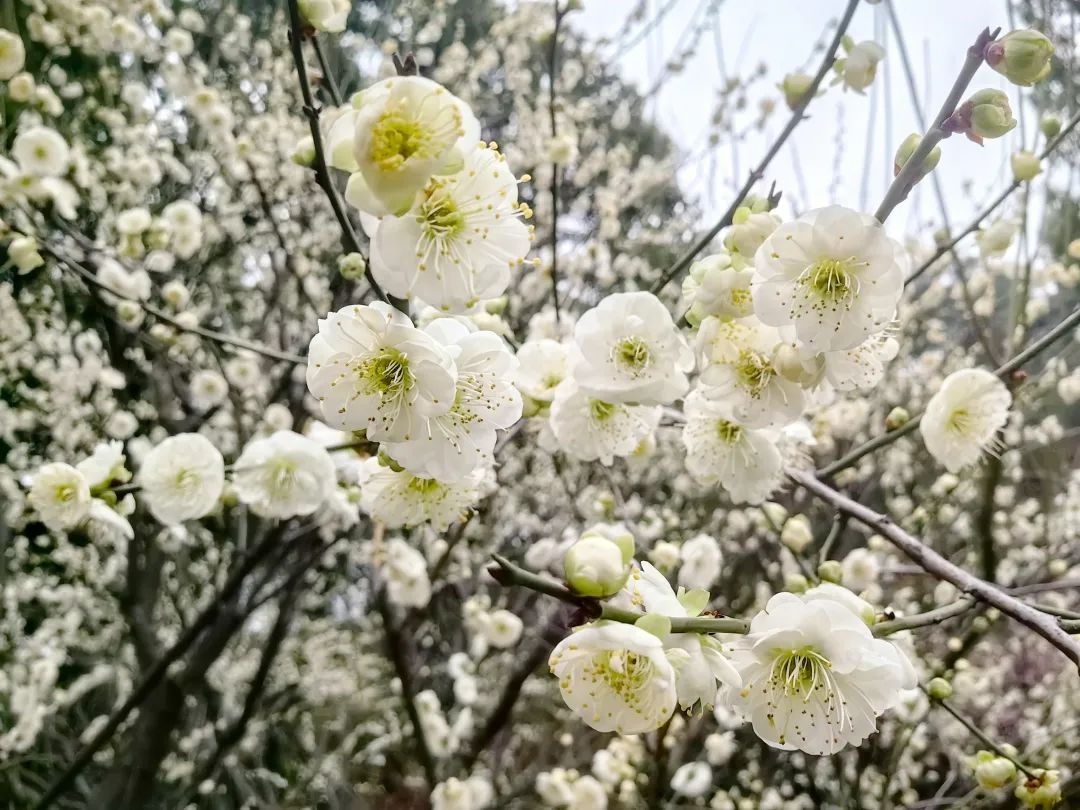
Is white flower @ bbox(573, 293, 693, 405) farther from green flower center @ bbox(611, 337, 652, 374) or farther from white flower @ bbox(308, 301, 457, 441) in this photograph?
white flower @ bbox(308, 301, 457, 441)

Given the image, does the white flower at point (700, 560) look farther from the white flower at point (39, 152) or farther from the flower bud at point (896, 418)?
the white flower at point (39, 152)

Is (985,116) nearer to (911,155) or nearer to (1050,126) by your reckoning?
(911,155)

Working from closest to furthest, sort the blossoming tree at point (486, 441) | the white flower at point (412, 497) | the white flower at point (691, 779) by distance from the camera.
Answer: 1. the blossoming tree at point (486, 441)
2. the white flower at point (412, 497)
3. the white flower at point (691, 779)

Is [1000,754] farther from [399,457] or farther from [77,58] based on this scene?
[77,58]

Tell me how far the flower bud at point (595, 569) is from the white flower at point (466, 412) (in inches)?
7.0

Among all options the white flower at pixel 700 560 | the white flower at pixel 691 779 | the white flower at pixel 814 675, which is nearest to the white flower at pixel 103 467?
the white flower at pixel 814 675

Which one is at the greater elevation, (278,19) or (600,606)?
(278,19)

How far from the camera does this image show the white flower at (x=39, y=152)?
217 centimetres

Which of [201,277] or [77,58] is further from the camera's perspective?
[77,58]

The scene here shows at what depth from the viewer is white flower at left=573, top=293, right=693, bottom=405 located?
0.84 metres

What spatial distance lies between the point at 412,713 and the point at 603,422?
171 centimetres

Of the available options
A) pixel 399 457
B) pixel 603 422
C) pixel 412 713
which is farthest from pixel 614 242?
pixel 399 457

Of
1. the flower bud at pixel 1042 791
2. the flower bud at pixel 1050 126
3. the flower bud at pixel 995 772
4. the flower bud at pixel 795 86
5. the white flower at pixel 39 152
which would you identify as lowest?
the flower bud at pixel 1042 791

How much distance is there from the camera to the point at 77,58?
384 centimetres
